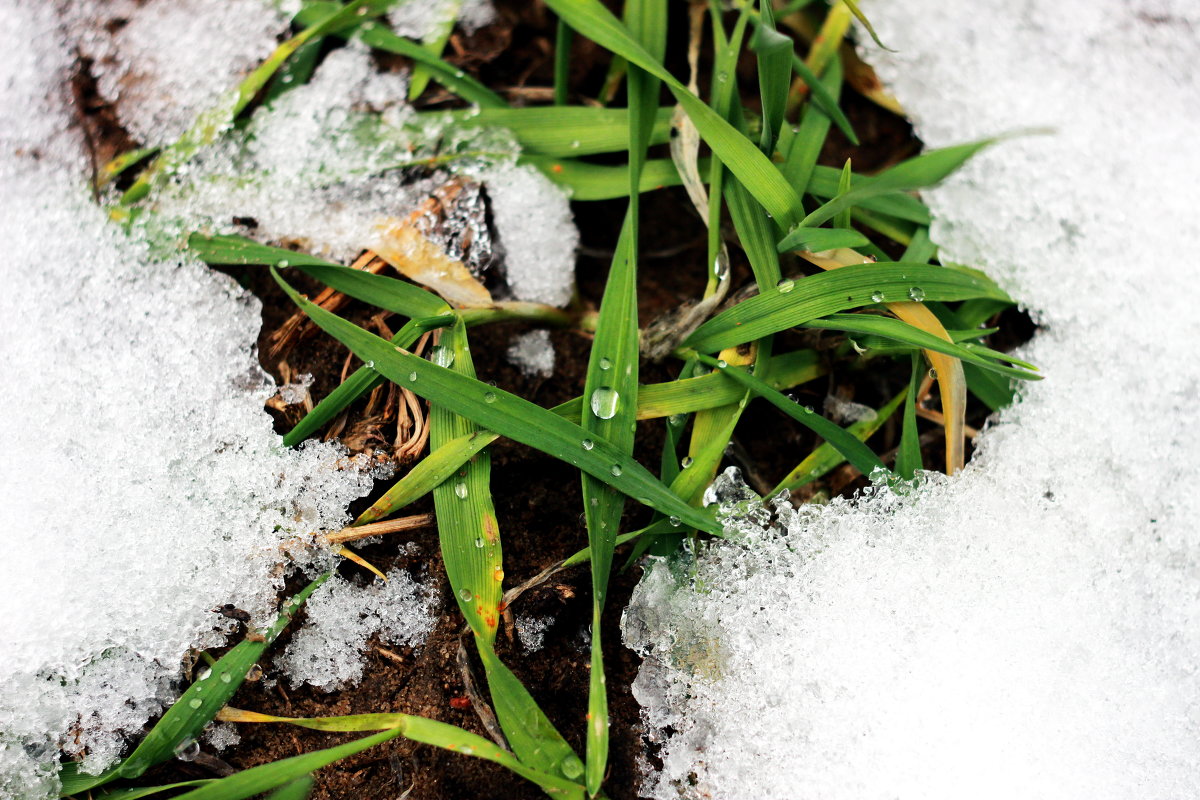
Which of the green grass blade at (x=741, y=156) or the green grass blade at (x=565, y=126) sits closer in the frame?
the green grass blade at (x=741, y=156)

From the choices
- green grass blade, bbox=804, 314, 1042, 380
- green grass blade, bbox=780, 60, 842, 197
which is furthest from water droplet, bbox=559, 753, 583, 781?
green grass blade, bbox=780, 60, 842, 197

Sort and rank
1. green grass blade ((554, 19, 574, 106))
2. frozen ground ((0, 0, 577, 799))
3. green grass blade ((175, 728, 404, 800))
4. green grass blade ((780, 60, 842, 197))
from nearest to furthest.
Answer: green grass blade ((175, 728, 404, 800)) → frozen ground ((0, 0, 577, 799)) → green grass blade ((780, 60, 842, 197)) → green grass blade ((554, 19, 574, 106))

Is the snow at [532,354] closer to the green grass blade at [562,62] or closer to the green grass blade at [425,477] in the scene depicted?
the green grass blade at [425,477]

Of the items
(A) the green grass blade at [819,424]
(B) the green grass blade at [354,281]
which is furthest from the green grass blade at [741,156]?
(B) the green grass blade at [354,281]

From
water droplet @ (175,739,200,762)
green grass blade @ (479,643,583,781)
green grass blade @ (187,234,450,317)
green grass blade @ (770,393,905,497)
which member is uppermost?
green grass blade @ (187,234,450,317)

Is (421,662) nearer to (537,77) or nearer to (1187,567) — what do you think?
(537,77)

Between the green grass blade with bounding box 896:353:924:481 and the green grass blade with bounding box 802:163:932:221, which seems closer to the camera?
the green grass blade with bounding box 896:353:924:481

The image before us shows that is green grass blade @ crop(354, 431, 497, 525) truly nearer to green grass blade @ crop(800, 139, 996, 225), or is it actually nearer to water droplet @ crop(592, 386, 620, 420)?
A: water droplet @ crop(592, 386, 620, 420)
